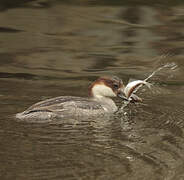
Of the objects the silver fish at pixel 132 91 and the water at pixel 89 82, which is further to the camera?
the silver fish at pixel 132 91

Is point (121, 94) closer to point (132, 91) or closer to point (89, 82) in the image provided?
point (132, 91)

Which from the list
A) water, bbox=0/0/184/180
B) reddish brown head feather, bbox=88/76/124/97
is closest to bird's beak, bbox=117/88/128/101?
reddish brown head feather, bbox=88/76/124/97

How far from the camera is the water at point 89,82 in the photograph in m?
6.72

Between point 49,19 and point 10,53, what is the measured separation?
2.13 metres

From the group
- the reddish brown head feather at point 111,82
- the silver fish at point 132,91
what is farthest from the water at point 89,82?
the reddish brown head feather at point 111,82

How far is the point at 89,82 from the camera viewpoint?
1044 centimetres

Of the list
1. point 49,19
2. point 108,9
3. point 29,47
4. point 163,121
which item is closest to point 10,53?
point 29,47

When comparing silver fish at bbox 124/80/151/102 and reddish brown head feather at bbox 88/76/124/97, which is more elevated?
reddish brown head feather at bbox 88/76/124/97

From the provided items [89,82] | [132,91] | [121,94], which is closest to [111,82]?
[121,94]

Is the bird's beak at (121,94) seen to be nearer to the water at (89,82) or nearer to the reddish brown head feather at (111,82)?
the reddish brown head feather at (111,82)

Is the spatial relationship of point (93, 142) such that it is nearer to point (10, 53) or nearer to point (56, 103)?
point (56, 103)

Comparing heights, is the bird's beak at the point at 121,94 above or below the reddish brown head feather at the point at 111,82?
below

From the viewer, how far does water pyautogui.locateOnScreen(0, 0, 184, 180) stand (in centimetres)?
672

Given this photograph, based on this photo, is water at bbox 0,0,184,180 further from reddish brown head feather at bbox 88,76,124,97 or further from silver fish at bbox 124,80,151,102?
reddish brown head feather at bbox 88,76,124,97
